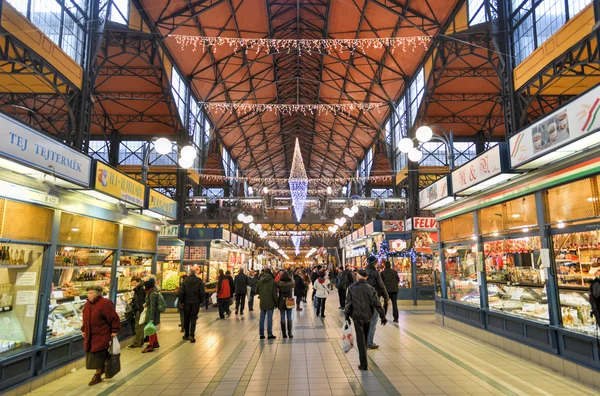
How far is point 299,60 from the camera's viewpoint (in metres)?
24.6

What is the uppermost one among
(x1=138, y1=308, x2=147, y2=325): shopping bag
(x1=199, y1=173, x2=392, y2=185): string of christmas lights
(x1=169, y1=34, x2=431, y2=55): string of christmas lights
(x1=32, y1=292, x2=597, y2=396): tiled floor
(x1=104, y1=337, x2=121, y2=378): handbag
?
(x1=169, y1=34, x2=431, y2=55): string of christmas lights

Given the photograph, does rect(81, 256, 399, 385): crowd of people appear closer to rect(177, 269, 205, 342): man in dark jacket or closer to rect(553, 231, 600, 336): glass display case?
rect(177, 269, 205, 342): man in dark jacket

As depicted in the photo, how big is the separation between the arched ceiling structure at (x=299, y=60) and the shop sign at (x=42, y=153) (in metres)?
12.5

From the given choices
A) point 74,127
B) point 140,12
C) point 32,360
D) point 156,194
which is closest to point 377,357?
point 32,360

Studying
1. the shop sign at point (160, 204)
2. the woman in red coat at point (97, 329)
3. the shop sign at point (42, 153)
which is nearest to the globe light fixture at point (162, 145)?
the shop sign at point (160, 204)

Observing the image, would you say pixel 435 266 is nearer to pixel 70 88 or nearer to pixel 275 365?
pixel 275 365

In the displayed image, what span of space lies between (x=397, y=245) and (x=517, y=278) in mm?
11149

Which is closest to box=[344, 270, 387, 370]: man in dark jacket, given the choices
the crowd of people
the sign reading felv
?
the crowd of people

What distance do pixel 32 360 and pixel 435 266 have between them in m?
9.64

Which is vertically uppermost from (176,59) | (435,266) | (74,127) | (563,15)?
(176,59)

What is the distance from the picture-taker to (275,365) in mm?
6441

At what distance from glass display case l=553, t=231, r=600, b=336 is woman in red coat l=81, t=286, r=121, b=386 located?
6.54m

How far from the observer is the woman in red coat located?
17.4 feet

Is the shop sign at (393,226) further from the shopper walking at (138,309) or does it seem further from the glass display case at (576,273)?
the shopper walking at (138,309)
